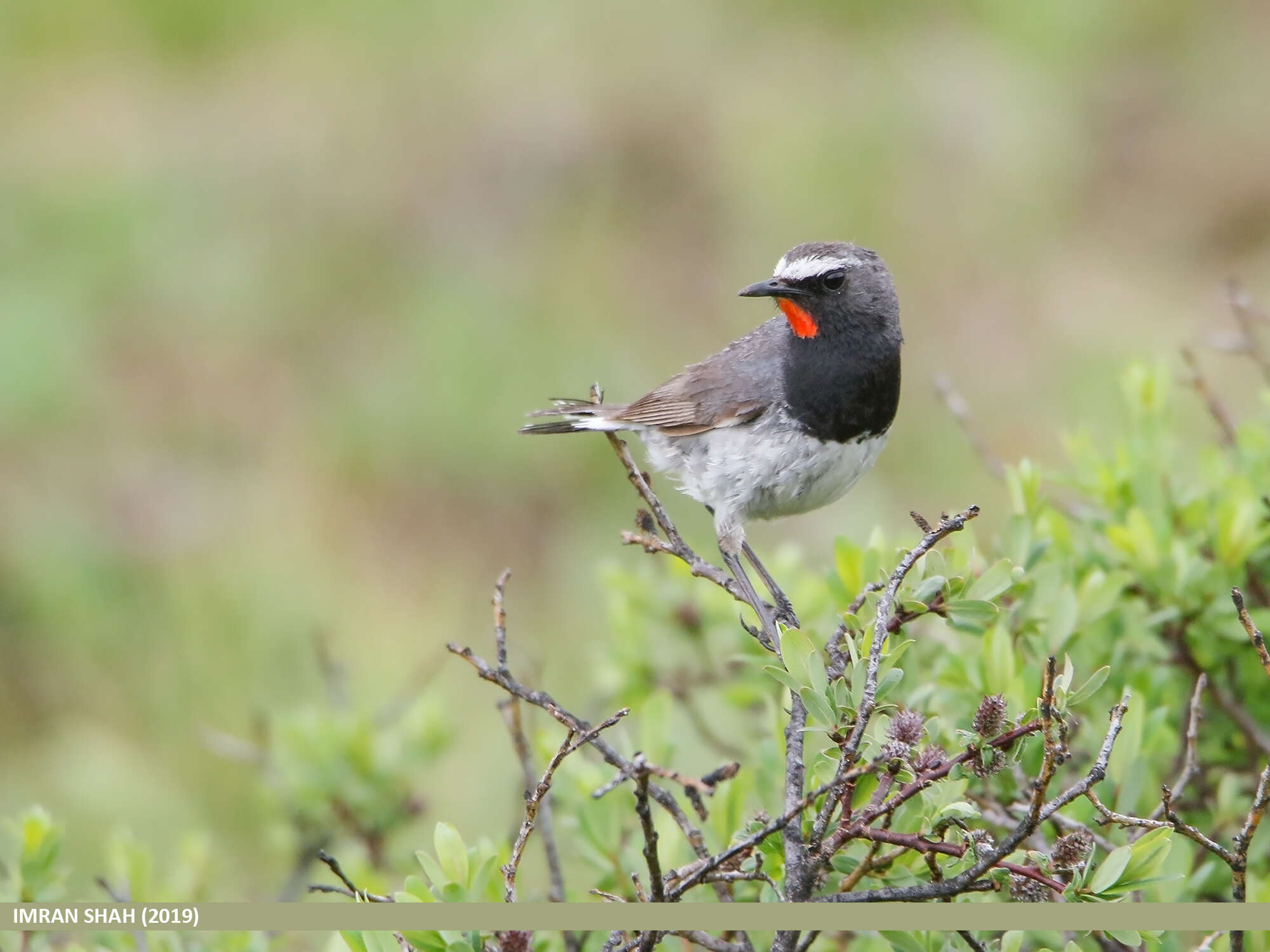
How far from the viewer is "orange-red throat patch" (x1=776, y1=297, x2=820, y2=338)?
10.9ft

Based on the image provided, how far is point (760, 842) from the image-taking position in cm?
220

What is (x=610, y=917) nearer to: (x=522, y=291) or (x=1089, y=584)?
(x=1089, y=584)

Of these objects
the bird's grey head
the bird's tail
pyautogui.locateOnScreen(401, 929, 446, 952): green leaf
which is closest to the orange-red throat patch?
the bird's grey head

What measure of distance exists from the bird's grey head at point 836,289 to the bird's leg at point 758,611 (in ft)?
2.01

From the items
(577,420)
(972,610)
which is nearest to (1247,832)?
(972,610)

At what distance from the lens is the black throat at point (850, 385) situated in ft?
10.6

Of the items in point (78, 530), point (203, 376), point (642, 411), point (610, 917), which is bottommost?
point (610, 917)

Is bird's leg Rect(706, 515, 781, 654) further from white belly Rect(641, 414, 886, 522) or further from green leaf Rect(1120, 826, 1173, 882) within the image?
green leaf Rect(1120, 826, 1173, 882)

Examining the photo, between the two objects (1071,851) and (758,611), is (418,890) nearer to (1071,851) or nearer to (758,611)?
(758,611)

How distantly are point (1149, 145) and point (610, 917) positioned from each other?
782 cm

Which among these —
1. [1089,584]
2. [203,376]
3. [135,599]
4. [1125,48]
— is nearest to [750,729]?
[1089,584]

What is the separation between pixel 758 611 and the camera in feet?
8.33

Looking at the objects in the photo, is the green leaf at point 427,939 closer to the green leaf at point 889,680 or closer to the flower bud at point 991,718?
the green leaf at point 889,680

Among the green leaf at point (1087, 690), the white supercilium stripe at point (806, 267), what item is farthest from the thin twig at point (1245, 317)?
the green leaf at point (1087, 690)
